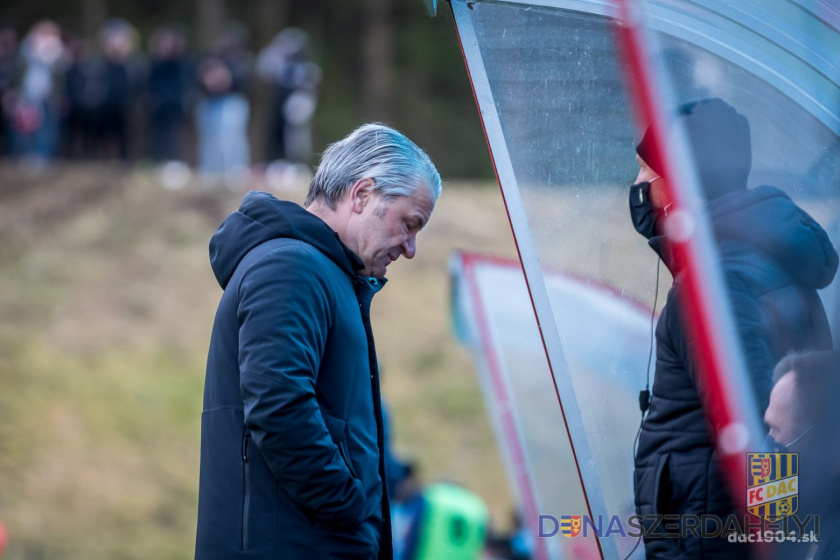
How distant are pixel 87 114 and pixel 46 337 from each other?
11.9ft

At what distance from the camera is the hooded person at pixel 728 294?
1.96 m

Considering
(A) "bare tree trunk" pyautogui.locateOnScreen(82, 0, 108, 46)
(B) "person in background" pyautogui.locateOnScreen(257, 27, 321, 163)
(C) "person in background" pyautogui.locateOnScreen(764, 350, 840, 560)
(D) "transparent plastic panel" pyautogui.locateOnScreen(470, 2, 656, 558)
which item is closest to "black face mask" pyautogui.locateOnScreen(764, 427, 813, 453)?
(C) "person in background" pyautogui.locateOnScreen(764, 350, 840, 560)

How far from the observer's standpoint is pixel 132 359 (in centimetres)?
1098

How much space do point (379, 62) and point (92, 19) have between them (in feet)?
19.9

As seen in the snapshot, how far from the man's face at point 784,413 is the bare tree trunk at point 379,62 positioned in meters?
19.3

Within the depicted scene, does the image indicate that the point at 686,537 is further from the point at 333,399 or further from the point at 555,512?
the point at 555,512

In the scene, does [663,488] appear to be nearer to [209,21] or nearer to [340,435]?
[340,435]

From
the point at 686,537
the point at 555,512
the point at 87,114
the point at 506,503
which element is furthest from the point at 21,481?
the point at 686,537

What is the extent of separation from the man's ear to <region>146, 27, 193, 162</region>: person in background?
11102 mm

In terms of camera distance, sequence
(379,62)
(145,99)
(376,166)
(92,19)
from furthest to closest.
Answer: (379,62) → (92,19) → (145,99) → (376,166)

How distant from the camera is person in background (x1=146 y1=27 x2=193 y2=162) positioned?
41.8ft

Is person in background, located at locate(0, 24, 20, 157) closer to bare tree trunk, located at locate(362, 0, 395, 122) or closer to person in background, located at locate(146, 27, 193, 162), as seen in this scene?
person in background, located at locate(146, 27, 193, 162)

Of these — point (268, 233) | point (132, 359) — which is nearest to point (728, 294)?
point (268, 233)

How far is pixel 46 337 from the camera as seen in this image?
1109 centimetres
